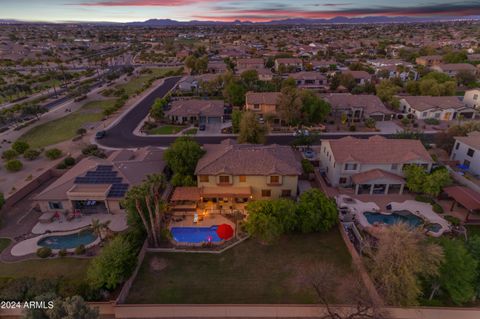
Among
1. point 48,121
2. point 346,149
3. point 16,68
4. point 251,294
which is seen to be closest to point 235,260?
point 251,294

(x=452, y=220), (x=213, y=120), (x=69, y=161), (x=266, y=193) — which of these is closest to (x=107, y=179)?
(x=69, y=161)

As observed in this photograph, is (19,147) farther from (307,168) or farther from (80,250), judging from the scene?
(307,168)

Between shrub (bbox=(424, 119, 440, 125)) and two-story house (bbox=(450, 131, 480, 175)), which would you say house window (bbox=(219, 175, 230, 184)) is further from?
shrub (bbox=(424, 119, 440, 125))

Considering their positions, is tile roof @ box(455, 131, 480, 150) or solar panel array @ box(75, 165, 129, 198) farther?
tile roof @ box(455, 131, 480, 150)

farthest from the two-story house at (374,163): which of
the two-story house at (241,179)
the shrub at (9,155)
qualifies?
the shrub at (9,155)

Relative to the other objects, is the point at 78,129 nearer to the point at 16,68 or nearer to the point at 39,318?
the point at 39,318

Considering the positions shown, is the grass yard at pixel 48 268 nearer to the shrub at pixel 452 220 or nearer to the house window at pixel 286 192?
the house window at pixel 286 192

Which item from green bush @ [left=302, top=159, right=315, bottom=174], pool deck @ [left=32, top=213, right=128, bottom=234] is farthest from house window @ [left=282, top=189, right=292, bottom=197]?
pool deck @ [left=32, top=213, right=128, bottom=234]
